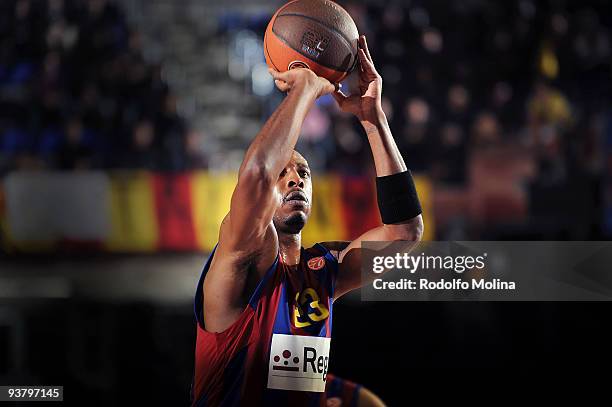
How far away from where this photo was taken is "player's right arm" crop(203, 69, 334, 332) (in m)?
2.75

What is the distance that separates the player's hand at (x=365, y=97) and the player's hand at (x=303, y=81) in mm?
366

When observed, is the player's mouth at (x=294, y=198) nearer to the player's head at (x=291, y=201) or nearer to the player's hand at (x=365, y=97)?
the player's head at (x=291, y=201)

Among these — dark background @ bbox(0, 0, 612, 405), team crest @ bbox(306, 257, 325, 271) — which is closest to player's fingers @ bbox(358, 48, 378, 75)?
team crest @ bbox(306, 257, 325, 271)

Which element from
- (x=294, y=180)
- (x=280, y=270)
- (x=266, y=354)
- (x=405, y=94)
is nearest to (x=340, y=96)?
(x=294, y=180)

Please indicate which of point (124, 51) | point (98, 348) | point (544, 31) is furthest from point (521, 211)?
point (124, 51)

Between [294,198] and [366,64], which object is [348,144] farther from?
[294,198]

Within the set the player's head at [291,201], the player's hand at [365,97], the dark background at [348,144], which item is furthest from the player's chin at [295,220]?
the dark background at [348,144]

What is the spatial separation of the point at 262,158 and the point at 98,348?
285 cm

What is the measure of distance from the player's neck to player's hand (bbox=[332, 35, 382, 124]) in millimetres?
600

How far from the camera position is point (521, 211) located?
22.5 feet

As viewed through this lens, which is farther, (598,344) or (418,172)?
(418,172)

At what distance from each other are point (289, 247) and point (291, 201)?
0.23 m

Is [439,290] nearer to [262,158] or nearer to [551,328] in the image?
[551,328]

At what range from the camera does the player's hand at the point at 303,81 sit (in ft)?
9.46
